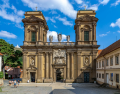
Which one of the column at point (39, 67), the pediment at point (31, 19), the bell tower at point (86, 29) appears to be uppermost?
the pediment at point (31, 19)

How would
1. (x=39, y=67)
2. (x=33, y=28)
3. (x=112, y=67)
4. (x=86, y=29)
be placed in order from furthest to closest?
1. (x=33, y=28)
2. (x=86, y=29)
3. (x=39, y=67)
4. (x=112, y=67)

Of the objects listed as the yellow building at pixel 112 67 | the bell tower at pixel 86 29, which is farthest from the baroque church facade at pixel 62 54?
the yellow building at pixel 112 67

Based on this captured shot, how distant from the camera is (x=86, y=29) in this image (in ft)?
115

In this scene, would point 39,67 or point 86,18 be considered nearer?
point 39,67

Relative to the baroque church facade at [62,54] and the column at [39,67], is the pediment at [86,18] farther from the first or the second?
the column at [39,67]

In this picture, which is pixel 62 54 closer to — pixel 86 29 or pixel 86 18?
pixel 86 29

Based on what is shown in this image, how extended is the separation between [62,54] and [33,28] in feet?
33.8

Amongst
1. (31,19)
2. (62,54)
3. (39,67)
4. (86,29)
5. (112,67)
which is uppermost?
(31,19)

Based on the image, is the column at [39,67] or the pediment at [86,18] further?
the pediment at [86,18]

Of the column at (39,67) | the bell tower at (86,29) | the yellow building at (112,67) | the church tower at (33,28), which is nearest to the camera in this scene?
the yellow building at (112,67)

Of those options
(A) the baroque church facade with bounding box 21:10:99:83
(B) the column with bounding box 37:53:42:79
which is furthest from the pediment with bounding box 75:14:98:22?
(B) the column with bounding box 37:53:42:79

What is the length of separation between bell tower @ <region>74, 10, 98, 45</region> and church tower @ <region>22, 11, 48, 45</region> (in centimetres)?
936

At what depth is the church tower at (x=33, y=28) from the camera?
114 ft

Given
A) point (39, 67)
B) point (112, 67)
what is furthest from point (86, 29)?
point (39, 67)
